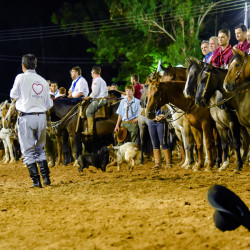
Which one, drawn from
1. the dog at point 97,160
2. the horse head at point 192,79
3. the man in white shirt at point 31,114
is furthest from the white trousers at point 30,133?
the horse head at point 192,79

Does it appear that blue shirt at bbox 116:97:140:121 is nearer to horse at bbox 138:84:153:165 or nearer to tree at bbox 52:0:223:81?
horse at bbox 138:84:153:165

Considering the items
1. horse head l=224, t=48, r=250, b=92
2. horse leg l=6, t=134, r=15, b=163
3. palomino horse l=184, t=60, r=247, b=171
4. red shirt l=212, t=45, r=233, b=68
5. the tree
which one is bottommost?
horse leg l=6, t=134, r=15, b=163

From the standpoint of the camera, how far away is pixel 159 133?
1208 centimetres

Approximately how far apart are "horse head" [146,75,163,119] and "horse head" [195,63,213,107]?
1301mm

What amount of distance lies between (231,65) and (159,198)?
336 centimetres

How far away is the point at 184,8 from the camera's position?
1189 inches

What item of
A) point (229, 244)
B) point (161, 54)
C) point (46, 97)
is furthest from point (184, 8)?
point (229, 244)

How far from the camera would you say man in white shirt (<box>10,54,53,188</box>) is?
8594mm

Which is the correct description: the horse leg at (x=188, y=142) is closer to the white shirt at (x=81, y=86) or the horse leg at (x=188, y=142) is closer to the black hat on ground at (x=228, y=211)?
the white shirt at (x=81, y=86)

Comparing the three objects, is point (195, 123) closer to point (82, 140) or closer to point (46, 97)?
point (46, 97)

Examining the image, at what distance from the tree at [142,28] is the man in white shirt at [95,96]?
52.5 feet

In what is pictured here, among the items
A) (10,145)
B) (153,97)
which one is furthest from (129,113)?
(10,145)

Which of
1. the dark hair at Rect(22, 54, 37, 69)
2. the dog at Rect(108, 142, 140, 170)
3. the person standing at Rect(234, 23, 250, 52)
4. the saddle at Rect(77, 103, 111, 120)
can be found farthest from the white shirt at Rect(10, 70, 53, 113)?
the saddle at Rect(77, 103, 111, 120)

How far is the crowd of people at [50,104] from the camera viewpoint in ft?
28.3
